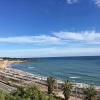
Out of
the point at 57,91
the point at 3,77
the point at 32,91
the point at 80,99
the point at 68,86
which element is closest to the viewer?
the point at 32,91

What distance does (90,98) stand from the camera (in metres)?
53.0

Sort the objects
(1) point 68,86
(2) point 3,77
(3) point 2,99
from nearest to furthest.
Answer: (3) point 2,99
(1) point 68,86
(2) point 3,77

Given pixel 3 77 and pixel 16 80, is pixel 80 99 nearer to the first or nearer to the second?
pixel 16 80

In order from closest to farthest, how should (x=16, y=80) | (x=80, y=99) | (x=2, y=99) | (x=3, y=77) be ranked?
1. (x=2, y=99)
2. (x=80, y=99)
3. (x=16, y=80)
4. (x=3, y=77)

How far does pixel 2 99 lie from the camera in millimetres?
46656

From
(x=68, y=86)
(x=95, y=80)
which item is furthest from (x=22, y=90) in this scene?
(x=95, y=80)

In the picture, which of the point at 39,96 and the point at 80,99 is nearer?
the point at 39,96

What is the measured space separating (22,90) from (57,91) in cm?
2203

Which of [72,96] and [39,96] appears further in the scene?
[72,96]

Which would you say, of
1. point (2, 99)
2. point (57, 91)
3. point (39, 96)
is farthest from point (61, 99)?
point (2, 99)

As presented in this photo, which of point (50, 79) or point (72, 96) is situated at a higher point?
point (50, 79)

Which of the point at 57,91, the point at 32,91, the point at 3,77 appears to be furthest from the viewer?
the point at 3,77

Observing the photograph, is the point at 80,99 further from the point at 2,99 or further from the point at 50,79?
the point at 2,99

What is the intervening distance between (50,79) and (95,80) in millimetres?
39742
